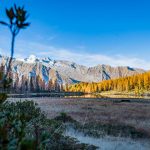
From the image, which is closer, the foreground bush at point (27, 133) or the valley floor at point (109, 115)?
the foreground bush at point (27, 133)

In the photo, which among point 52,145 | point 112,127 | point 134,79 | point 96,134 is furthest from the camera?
point 134,79

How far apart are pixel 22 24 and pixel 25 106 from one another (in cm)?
1442

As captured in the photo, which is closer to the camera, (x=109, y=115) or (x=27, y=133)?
(x=27, y=133)

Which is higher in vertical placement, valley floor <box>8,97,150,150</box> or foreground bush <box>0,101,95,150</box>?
foreground bush <box>0,101,95,150</box>

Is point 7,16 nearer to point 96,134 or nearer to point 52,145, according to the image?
point 52,145

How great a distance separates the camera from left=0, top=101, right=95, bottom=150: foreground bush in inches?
119

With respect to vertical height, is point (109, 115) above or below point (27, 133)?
below

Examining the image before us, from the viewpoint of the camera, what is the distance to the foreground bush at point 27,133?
3.02 metres

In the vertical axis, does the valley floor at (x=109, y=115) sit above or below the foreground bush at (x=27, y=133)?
below

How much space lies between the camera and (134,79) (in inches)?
6850

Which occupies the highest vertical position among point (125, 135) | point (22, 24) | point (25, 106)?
point (22, 24)

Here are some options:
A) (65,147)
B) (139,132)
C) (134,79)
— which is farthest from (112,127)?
(134,79)

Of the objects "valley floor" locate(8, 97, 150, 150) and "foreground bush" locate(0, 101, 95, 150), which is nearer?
"foreground bush" locate(0, 101, 95, 150)

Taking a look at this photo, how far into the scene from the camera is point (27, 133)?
27.8ft
